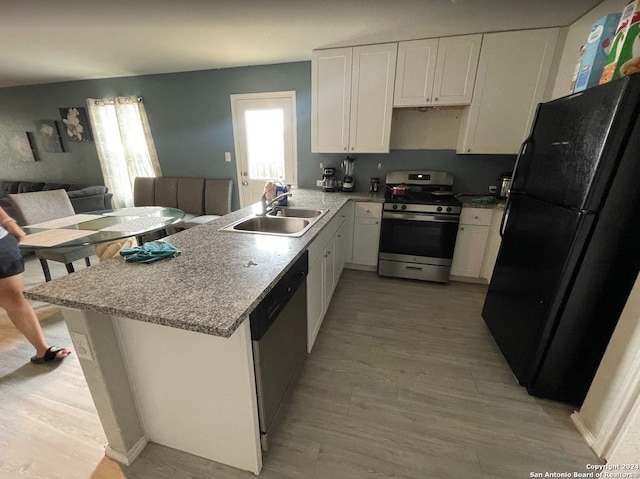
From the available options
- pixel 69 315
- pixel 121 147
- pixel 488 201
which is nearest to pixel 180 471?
pixel 69 315

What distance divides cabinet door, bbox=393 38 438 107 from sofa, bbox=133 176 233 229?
2.54 meters

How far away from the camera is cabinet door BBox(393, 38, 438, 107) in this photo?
247cm

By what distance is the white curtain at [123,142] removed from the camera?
3916mm

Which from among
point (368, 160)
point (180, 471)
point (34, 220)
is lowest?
point (180, 471)

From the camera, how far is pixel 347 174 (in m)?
3.25

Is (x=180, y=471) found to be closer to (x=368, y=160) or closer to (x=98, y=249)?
(x=98, y=249)

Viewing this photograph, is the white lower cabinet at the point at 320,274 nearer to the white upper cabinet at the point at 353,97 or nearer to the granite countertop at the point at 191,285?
the granite countertop at the point at 191,285

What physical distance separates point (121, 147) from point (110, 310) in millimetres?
4452

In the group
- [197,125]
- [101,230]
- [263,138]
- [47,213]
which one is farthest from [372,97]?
[47,213]

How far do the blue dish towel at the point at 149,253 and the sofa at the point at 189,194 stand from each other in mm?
2483

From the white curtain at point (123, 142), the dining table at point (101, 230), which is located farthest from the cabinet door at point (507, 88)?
the white curtain at point (123, 142)

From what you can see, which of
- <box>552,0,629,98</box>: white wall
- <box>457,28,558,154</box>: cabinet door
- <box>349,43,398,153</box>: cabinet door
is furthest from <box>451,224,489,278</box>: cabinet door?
<box>552,0,629,98</box>: white wall

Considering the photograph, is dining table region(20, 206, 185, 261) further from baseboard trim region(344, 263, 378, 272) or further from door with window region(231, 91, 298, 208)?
baseboard trim region(344, 263, 378, 272)

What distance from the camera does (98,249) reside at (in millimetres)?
2184
